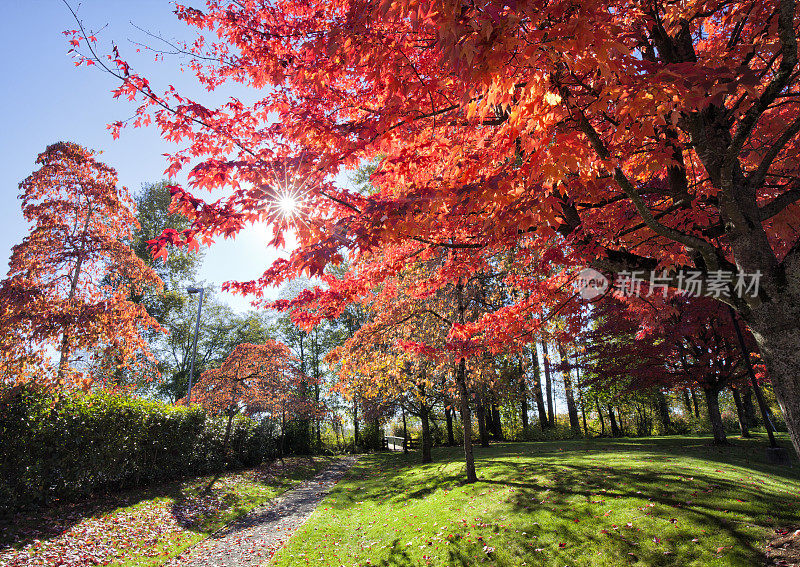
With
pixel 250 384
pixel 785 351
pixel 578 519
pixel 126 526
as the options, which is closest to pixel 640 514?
pixel 578 519

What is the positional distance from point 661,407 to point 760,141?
26326 mm

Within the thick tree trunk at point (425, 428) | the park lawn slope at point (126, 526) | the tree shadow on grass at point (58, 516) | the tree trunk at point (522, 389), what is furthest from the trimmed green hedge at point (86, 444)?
the tree trunk at point (522, 389)

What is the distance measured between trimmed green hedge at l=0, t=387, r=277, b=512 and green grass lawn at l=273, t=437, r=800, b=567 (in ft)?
20.1

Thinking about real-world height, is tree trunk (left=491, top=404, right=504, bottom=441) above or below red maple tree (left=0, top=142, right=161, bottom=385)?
below

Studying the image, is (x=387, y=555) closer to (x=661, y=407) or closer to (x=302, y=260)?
(x=302, y=260)

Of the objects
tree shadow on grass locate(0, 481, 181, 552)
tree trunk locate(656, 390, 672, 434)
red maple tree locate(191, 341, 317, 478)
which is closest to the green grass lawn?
tree shadow on grass locate(0, 481, 181, 552)

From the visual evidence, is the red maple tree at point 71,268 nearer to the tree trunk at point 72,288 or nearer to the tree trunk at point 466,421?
the tree trunk at point 72,288

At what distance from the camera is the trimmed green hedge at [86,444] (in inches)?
328

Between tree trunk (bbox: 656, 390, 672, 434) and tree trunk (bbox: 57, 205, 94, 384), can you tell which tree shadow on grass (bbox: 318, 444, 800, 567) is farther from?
tree trunk (bbox: 656, 390, 672, 434)

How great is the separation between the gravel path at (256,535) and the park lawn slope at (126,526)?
1.23ft

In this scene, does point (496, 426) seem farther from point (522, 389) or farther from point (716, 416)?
point (716, 416)

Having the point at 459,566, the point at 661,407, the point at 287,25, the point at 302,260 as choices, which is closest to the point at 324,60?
the point at 287,25

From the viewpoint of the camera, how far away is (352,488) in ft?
45.8

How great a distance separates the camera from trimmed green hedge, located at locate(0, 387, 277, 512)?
328 inches
